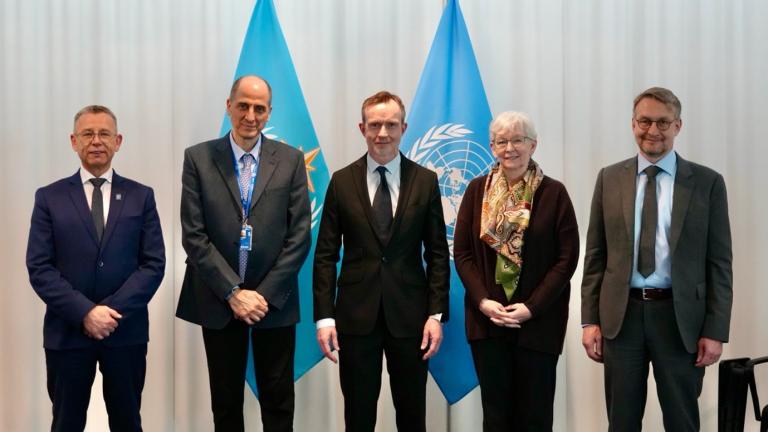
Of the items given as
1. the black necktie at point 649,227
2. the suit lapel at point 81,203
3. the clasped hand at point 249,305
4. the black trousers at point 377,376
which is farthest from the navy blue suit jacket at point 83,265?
the black necktie at point 649,227

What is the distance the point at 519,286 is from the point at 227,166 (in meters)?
1.27

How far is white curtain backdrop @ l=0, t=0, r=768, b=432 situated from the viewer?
4062mm

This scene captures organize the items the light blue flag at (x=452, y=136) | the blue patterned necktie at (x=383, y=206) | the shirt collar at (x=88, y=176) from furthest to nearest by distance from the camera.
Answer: the light blue flag at (x=452, y=136)
the shirt collar at (x=88, y=176)
the blue patterned necktie at (x=383, y=206)

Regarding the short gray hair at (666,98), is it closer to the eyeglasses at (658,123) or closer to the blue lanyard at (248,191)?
the eyeglasses at (658,123)

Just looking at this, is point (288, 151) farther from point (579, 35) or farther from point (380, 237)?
point (579, 35)

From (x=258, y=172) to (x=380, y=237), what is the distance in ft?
1.84

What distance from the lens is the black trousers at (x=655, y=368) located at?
2.76 metres

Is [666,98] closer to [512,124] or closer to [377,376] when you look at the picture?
[512,124]

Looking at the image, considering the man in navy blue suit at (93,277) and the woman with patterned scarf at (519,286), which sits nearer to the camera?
the woman with patterned scarf at (519,286)

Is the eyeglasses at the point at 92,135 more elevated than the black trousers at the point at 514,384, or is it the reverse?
the eyeglasses at the point at 92,135

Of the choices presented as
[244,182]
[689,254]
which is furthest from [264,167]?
[689,254]

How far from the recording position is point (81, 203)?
3.00 meters

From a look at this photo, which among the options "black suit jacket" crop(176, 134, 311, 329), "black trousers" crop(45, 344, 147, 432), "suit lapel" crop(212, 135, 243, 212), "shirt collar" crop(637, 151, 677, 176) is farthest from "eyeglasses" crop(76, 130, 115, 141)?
"shirt collar" crop(637, 151, 677, 176)

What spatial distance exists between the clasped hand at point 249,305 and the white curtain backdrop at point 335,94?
4.51 feet
